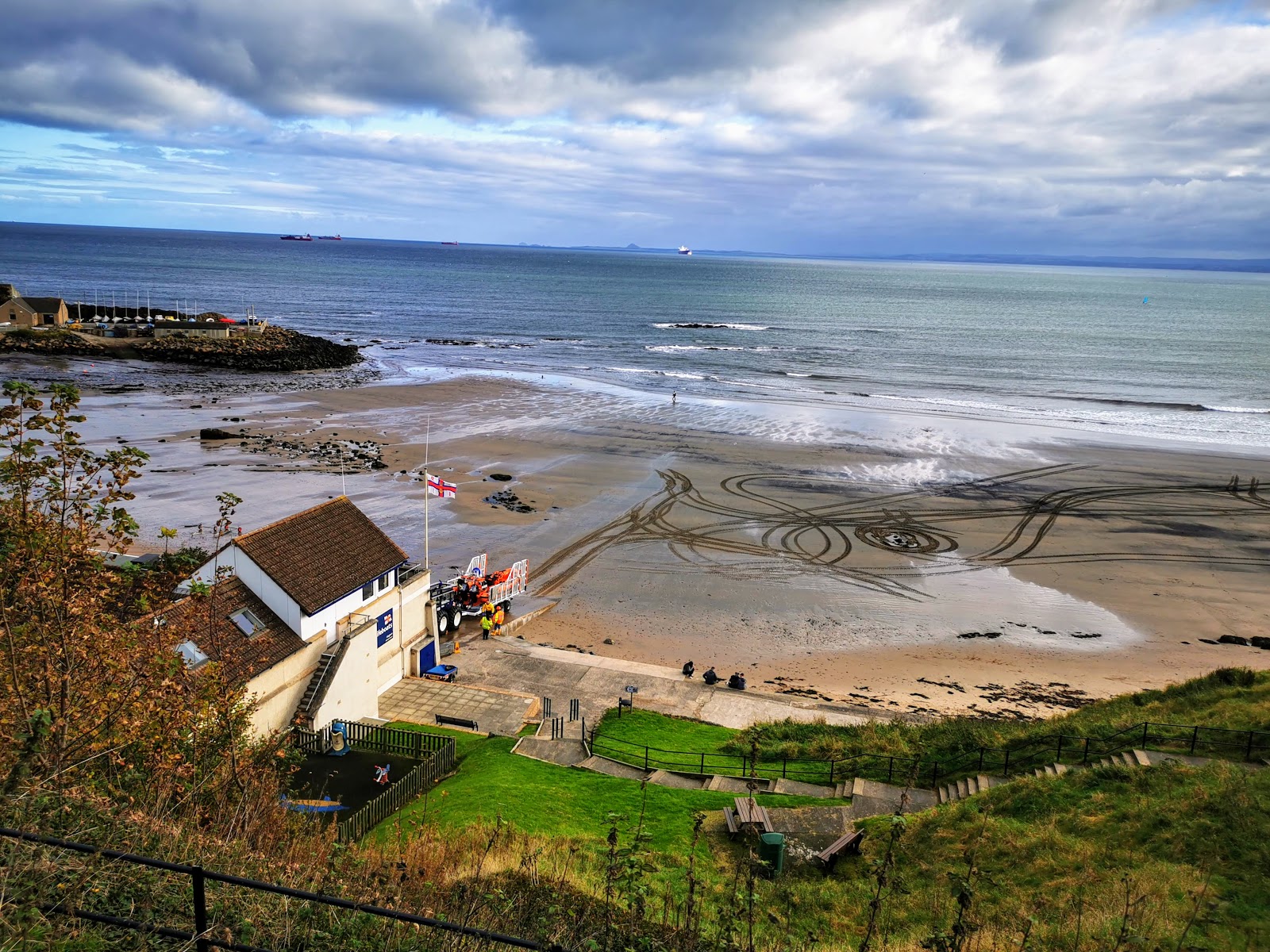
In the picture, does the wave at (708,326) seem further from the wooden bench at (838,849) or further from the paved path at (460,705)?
the wooden bench at (838,849)

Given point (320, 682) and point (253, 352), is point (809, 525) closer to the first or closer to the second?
point (320, 682)

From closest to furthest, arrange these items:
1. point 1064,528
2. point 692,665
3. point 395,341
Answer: point 692,665 < point 1064,528 < point 395,341

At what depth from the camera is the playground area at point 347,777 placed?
56.6 feet

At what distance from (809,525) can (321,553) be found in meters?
26.3

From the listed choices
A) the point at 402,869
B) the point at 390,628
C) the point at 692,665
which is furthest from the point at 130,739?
the point at 692,665

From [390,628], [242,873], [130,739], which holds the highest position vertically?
[130,739]

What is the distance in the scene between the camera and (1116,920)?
440 inches

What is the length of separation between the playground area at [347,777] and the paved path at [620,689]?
5.63 meters

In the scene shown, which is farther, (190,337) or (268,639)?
(190,337)

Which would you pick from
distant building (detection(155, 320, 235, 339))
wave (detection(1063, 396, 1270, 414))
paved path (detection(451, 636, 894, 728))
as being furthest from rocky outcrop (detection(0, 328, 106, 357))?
wave (detection(1063, 396, 1270, 414))

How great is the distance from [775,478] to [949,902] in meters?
38.1

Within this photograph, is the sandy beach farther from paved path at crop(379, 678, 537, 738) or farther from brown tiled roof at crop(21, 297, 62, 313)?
Answer: brown tiled roof at crop(21, 297, 62, 313)

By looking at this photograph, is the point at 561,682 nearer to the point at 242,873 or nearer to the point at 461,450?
the point at 242,873

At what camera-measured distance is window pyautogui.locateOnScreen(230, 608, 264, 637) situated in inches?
768
